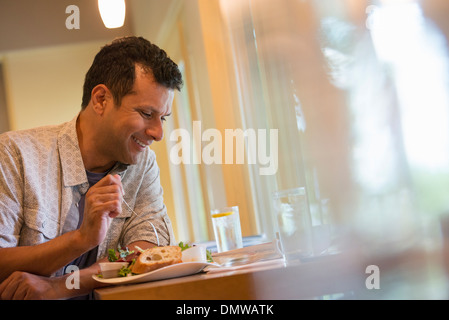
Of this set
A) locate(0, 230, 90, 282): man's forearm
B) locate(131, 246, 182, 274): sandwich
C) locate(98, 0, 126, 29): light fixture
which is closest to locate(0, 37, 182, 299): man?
locate(0, 230, 90, 282): man's forearm

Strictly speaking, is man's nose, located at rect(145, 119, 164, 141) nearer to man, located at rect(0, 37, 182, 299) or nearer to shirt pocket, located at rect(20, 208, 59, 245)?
man, located at rect(0, 37, 182, 299)

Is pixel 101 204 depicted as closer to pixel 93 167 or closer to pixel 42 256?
pixel 42 256

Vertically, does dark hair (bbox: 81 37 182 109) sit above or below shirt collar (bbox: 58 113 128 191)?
above

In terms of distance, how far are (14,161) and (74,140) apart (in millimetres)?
175

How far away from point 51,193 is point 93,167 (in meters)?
0.17

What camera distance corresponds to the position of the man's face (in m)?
1.43

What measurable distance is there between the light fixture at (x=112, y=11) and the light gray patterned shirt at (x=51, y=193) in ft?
3.71

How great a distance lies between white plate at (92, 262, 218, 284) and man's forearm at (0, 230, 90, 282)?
0.72 feet

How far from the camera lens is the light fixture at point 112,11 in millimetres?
2461

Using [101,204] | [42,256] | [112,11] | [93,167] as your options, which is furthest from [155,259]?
[112,11]

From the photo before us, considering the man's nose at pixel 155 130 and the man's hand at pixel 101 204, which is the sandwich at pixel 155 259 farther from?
the man's nose at pixel 155 130

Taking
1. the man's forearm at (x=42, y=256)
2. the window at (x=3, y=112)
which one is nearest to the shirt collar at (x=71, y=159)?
the man's forearm at (x=42, y=256)

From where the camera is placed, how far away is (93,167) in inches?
58.6

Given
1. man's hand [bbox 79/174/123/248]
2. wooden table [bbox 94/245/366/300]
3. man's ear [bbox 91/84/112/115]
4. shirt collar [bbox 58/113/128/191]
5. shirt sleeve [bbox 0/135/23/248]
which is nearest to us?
wooden table [bbox 94/245/366/300]
